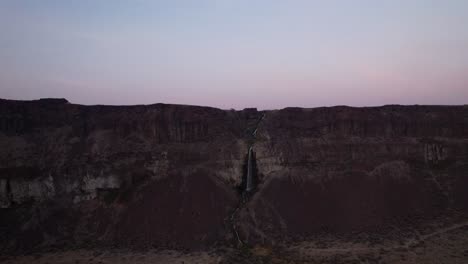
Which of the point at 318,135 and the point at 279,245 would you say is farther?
the point at 318,135

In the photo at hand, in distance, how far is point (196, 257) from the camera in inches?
959

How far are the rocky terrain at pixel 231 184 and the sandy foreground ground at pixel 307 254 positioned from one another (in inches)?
5.4

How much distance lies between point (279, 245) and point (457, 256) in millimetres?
11834

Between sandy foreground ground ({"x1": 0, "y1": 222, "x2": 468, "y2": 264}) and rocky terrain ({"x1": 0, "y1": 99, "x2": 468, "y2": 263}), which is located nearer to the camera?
sandy foreground ground ({"x1": 0, "y1": 222, "x2": 468, "y2": 264})

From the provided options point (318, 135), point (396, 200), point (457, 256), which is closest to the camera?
point (457, 256)

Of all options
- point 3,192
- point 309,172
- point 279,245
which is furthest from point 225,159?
point 3,192

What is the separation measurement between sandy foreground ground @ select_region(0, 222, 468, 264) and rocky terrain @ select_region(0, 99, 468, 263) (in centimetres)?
14

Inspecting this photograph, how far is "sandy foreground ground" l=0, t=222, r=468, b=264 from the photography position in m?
23.4

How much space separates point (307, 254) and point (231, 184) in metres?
10.2

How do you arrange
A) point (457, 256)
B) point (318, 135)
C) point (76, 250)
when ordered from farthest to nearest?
point (318, 135) → point (76, 250) → point (457, 256)

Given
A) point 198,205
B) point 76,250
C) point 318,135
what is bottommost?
point 76,250

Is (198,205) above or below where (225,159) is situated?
below

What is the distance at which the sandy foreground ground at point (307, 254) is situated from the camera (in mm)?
23359

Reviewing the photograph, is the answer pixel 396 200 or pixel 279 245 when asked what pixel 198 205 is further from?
pixel 396 200
